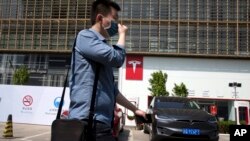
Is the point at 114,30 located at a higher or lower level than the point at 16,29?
lower

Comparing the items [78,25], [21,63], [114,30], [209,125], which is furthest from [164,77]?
[114,30]

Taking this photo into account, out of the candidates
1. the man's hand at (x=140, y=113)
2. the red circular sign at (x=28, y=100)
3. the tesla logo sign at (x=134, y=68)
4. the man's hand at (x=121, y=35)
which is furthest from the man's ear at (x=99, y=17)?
the tesla logo sign at (x=134, y=68)

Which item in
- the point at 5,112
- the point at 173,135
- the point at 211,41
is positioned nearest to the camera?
the point at 173,135

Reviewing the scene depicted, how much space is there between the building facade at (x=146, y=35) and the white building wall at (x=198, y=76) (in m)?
0.11

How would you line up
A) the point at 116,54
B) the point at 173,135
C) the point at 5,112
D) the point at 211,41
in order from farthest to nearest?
1. the point at 211,41
2. the point at 5,112
3. the point at 173,135
4. the point at 116,54

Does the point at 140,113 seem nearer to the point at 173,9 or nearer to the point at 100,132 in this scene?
the point at 100,132

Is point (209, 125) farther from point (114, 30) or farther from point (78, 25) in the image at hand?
point (78, 25)

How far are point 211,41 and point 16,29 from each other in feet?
76.4

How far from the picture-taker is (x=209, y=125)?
983cm

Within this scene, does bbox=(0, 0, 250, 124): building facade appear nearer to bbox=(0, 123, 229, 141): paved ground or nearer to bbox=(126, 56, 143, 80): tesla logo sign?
bbox=(126, 56, 143, 80): tesla logo sign

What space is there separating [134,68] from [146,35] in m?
4.42

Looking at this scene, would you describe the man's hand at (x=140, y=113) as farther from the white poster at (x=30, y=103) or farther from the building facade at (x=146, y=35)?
the building facade at (x=146, y=35)

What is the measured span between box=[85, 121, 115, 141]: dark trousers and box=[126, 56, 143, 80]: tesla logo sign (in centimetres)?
3984

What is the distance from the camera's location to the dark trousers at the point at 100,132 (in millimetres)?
2535
